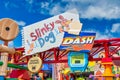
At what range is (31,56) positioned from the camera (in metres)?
11.8

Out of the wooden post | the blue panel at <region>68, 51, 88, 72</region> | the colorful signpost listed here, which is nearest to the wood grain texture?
the wooden post

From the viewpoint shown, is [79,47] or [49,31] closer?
[79,47]

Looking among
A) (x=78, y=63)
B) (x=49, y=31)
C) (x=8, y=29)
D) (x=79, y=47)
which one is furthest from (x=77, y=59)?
(x=8, y=29)

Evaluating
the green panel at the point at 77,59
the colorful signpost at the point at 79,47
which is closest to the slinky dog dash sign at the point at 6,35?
the colorful signpost at the point at 79,47

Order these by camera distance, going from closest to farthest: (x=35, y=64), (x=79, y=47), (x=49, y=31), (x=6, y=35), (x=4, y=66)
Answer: (x=4, y=66) < (x=6, y=35) < (x=79, y=47) < (x=35, y=64) < (x=49, y=31)

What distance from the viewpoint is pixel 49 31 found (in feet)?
35.8

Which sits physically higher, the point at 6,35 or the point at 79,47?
the point at 79,47

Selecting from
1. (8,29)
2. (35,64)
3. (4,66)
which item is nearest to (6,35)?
(8,29)

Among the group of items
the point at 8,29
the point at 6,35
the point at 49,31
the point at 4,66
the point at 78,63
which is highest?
the point at 49,31

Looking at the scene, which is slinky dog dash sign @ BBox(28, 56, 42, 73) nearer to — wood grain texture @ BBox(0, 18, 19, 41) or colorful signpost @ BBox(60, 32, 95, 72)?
colorful signpost @ BBox(60, 32, 95, 72)

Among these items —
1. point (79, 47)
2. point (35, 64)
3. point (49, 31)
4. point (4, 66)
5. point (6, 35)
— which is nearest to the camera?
point (4, 66)

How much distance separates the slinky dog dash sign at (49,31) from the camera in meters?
10.5

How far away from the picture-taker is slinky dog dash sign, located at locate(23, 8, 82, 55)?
34.3 ft

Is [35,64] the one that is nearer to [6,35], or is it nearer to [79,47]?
[79,47]
